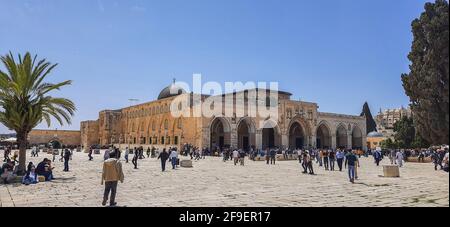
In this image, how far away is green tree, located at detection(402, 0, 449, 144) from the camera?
8.48 meters

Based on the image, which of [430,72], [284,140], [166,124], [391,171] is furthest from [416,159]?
[166,124]

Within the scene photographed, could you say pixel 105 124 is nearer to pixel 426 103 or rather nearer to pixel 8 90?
pixel 8 90

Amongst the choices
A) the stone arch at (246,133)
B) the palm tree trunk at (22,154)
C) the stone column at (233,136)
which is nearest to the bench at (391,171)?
the palm tree trunk at (22,154)

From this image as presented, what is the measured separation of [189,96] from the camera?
4069cm

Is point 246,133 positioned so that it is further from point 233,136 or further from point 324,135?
point 324,135

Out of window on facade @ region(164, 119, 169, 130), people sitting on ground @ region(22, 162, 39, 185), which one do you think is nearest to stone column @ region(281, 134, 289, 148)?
window on facade @ region(164, 119, 169, 130)

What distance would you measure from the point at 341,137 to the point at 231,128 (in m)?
21.9

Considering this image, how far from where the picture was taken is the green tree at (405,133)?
4153 centimetres

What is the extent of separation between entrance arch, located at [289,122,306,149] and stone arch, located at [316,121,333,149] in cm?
274

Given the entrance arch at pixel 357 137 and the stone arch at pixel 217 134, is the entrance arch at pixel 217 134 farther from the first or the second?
the entrance arch at pixel 357 137

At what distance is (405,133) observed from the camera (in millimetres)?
41875

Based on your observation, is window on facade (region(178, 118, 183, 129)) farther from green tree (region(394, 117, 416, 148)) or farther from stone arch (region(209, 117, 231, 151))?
green tree (region(394, 117, 416, 148))
